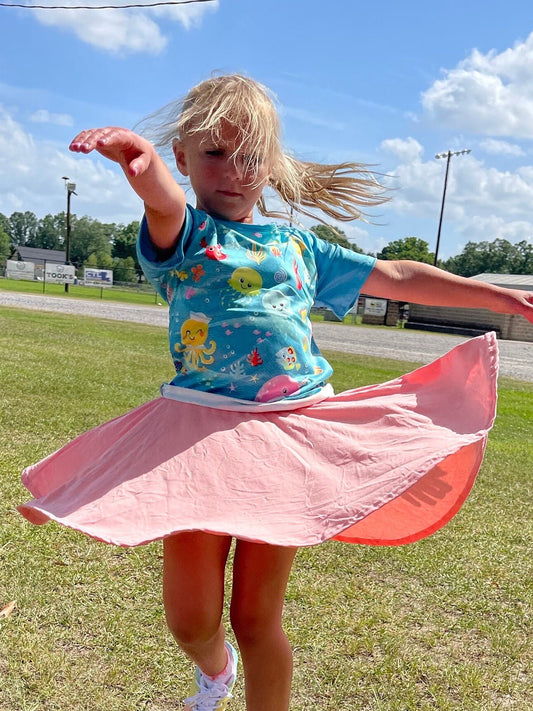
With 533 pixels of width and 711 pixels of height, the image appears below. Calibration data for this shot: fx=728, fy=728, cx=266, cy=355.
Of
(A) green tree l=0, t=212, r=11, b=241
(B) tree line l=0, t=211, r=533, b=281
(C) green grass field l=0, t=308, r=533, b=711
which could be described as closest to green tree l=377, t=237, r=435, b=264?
(B) tree line l=0, t=211, r=533, b=281

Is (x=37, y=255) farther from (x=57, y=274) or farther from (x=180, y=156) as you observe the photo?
(x=180, y=156)

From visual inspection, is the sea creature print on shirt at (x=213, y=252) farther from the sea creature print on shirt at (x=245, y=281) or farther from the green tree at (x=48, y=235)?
the green tree at (x=48, y=235)

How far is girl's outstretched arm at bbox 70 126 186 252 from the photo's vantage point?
1663 millimetres

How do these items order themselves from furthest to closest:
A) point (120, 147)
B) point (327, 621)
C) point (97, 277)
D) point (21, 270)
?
point (21, 270)
point (97, 277)
point (327, 621)
point (120, 147)

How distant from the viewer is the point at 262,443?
6.61 feet

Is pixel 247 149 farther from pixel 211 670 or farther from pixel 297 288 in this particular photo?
pixel 211 670

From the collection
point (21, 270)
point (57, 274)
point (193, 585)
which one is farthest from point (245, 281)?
point (21, 270)

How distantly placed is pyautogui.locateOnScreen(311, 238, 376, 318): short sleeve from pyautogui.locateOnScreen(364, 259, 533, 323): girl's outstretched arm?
1.5 inches

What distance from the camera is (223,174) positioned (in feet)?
7.23

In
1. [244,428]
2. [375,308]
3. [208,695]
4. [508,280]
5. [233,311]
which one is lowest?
[208,695]

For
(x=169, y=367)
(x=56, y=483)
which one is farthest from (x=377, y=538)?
(x=169, y=367)

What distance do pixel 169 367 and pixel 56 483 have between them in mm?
9290

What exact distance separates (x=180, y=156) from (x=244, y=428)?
3.02 ft

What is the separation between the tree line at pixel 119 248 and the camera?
84675mm
